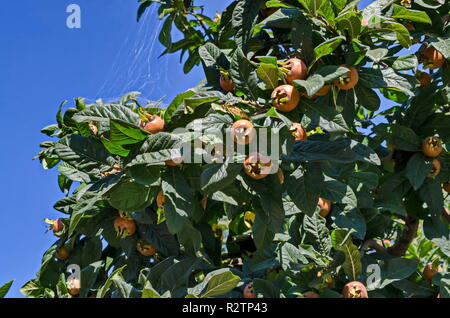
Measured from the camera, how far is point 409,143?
2242 millimetres

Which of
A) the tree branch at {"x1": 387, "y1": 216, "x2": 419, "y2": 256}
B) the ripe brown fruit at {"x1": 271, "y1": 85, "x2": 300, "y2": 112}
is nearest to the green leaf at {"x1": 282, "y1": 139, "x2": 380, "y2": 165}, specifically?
the ripe brown fruit at {"x1": 271, "y1": 85, "x2": 300, "y2": 112}

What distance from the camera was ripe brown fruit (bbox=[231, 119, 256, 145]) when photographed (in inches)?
57.1

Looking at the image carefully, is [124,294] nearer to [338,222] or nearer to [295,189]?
[295,189]

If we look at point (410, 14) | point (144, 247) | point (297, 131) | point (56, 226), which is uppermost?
point (410, 14)

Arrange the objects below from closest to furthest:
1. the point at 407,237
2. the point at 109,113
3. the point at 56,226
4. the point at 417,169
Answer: the point at 109,113, the point at 417,169, the point at 56,226, the point at 407,237

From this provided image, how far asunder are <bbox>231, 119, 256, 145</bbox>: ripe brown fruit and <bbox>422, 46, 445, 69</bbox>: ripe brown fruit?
3.73 ft

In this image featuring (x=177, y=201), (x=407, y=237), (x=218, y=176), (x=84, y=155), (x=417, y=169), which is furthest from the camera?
(x=407, y=237)

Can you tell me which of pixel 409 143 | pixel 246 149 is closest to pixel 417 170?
pixel 409 143

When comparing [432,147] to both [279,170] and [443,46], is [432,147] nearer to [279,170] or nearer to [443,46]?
[443,46]

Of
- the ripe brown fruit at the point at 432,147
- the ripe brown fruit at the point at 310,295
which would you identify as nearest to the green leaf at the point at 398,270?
the ripe brown fruit at the point at 310,295

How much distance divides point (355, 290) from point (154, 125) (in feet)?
2.83

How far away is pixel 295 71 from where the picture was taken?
1.62m

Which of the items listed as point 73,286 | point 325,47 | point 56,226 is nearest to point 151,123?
Result: point 325,47

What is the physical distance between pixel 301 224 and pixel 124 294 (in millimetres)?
910
